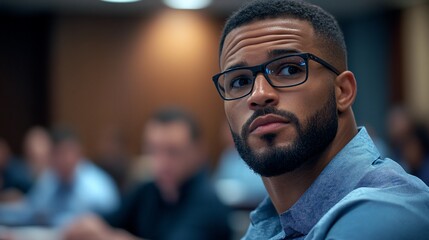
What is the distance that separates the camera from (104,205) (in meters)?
4.02

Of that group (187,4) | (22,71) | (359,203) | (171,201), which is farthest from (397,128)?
(359,203)

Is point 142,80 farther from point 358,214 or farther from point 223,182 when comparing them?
point 358,214

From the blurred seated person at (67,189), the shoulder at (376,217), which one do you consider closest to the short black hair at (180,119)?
the blurred seated person at (67,189)

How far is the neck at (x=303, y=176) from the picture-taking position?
3.64ft

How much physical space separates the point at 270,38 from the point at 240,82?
4.0 inches

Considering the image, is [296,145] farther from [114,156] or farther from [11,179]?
[114,156]

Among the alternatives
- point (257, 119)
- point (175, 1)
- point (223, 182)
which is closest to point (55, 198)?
point (223, 182)

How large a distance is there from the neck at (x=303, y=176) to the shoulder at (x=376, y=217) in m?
0.17

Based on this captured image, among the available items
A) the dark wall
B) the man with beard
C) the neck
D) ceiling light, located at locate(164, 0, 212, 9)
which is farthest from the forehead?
the dark wall

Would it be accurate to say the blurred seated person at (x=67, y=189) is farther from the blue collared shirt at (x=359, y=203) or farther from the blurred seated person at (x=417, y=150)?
the blue collared shirt at (x=359, y=203)

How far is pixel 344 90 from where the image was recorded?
3.80 ft

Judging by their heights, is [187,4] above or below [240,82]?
above

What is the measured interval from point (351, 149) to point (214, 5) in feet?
21.3

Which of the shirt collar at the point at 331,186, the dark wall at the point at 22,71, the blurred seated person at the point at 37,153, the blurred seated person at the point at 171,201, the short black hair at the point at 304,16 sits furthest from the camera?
the dark wall at the point at 22,71
